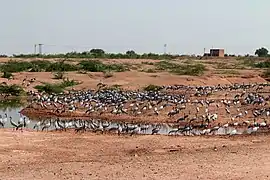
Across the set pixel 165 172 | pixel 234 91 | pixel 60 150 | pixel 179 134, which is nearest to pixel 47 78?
pixel 234 91

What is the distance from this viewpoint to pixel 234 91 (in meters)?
44.5

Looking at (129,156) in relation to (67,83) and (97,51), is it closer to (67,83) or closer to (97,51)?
(67,83)

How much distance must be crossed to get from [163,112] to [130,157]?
1406cm

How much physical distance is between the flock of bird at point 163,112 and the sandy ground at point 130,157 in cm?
207

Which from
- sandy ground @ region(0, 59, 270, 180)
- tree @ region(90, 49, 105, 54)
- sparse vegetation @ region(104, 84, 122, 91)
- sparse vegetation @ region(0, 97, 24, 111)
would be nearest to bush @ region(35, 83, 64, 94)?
sparse vegetation @ region(104, 84, 122, 91)

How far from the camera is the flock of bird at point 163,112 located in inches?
941

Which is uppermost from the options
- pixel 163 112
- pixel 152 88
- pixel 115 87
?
pixel 163 112

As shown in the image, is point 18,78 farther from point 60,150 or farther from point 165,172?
point 165,172

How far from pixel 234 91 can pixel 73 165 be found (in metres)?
30.3

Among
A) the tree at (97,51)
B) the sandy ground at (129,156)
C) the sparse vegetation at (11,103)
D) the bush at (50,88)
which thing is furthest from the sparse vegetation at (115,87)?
the tree at (97,51)

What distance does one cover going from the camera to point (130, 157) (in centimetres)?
1691

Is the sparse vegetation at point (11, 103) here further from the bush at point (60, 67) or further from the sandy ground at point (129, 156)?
the bush at point (60, 67)

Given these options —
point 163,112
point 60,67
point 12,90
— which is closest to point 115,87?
point 12,90

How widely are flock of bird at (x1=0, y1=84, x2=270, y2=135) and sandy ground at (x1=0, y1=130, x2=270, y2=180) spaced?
2073 mm
